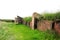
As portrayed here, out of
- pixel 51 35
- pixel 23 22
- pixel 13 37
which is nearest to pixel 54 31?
pixel 51 35

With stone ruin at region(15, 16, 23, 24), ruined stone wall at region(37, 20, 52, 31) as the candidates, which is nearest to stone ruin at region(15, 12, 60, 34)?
ruined stone wall at region(37, 20, 52, 31)

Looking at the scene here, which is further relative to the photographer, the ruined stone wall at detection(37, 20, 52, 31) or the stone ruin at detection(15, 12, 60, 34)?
the ruined stone wall at detection(37, 20, 52, 31)

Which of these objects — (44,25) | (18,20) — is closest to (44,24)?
(44,25)

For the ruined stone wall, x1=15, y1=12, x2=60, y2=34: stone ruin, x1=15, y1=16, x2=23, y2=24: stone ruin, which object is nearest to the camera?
x1=15, y1=12, x2=60, y2=34: stone ruin

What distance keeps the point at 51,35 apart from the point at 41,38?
0.39m

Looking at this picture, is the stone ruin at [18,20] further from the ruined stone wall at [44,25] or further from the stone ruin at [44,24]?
the ruined stone wall at [44,25]

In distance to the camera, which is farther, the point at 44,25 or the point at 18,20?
the point at 18,20

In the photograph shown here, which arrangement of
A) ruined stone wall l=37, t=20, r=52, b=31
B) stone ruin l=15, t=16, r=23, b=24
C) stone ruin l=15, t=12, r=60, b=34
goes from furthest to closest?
stone ruin l=15, t=16, r=23, b=24
ruined stone wall l=37, t=20, r=52, b=31
stone ruin l=15, t=12, r=60, b=34

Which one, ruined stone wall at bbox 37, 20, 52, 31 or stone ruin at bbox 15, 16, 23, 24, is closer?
ruined stone wall at bbox 37, 20, 52, 31

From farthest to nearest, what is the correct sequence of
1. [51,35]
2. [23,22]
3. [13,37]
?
1. [23,22]
2. [13,37]
3. [51,35]

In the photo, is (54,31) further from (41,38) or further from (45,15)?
(45,15)

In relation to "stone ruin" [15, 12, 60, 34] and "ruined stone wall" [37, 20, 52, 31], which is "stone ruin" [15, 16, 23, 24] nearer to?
"stone ruin" [15, 12, 60, 34]

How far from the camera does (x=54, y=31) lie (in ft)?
23.8

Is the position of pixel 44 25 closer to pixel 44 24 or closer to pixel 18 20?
pixel 44 24
